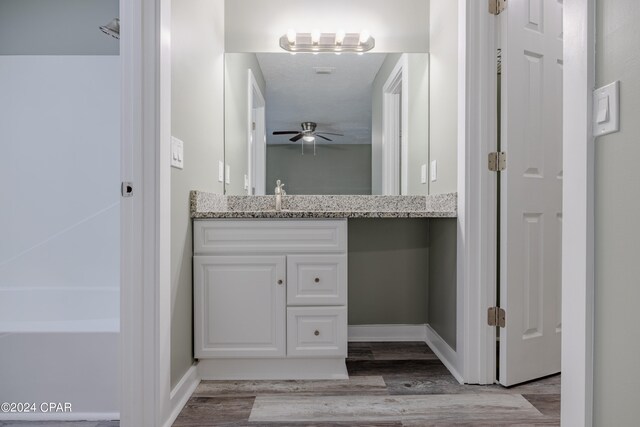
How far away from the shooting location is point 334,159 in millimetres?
2646

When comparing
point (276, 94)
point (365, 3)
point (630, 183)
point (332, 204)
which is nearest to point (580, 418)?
point (630, 183)

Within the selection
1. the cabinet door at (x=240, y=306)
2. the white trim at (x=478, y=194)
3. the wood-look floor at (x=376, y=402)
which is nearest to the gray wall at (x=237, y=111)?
the cabinet door at (x=240, y=306)

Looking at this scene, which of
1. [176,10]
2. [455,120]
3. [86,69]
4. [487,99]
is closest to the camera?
[176,10]

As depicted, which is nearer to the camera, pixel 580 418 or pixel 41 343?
pixel 580 418

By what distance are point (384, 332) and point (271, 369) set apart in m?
0.92

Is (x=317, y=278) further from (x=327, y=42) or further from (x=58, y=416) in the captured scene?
(x=327, y=42)

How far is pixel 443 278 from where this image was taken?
7.34 feet

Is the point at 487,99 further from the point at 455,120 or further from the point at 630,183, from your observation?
the point at 630,183

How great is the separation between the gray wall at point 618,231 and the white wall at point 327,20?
69.2 inches

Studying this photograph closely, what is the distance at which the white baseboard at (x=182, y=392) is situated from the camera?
1553mm

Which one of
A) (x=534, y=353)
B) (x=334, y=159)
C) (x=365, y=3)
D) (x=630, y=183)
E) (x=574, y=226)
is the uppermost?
(x=365, y=3)

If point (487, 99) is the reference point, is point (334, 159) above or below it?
below

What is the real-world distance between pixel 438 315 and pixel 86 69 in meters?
2.75

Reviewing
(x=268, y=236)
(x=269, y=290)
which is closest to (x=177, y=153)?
(x=268, y=236)
